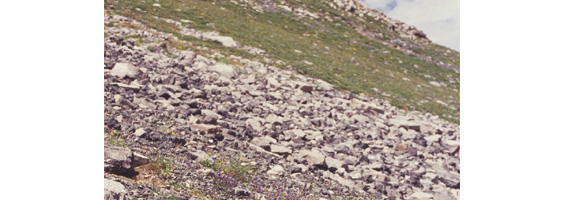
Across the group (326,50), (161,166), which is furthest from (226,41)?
(161,166)

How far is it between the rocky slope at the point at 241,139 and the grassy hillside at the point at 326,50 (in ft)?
12.7

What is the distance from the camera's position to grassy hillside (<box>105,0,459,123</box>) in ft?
58.7

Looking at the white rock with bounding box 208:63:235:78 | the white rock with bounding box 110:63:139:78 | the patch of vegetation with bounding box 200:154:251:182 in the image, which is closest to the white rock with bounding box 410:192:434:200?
the patch of vegetation with bounding box 200:154:251:182

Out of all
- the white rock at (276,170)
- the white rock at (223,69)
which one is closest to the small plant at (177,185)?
the white rock at (276,170)

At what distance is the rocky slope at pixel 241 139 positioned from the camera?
533 centimetres

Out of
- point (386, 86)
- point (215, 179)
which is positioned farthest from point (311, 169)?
point (386, 86)

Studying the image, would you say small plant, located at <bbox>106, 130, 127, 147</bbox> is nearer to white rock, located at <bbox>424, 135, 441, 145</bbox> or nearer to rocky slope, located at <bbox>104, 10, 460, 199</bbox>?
rocky slope, located at <bbox>104, 10, 460, 199</bbox>

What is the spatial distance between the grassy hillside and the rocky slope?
3.86 m

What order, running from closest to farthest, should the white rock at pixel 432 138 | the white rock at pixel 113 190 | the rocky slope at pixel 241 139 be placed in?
1. the white rock at pixel 113 190
2. the rocky slope at pixel 241 139
3. the white rock at pixel 432 138

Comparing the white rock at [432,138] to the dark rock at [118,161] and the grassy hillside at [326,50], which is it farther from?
the dark rock at [118,161]
